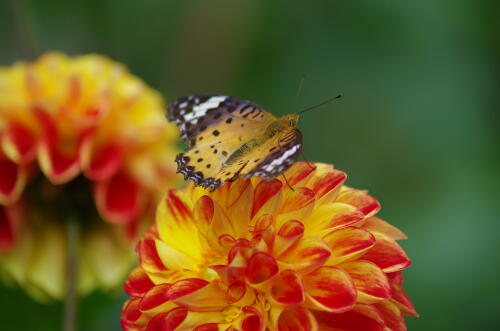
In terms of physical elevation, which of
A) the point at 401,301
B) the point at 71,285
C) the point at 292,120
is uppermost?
the point at 292,120

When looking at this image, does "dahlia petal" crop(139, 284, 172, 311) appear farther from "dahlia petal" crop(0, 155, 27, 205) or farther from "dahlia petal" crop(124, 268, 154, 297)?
"dahlia petal" crop(0, 155, 27, 205)

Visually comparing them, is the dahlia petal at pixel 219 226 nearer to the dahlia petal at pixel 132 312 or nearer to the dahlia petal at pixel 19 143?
the dahlia petal at pixel 132 312

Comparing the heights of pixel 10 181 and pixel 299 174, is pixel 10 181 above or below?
below

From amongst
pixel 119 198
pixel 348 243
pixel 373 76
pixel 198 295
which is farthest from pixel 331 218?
pixel 373 76

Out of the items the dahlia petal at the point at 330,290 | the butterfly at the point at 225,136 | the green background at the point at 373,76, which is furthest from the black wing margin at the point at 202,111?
the green background at the point at 373,76

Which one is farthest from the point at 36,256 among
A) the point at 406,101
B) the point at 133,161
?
the point at 406,101

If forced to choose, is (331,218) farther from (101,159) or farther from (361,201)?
(101,159)
